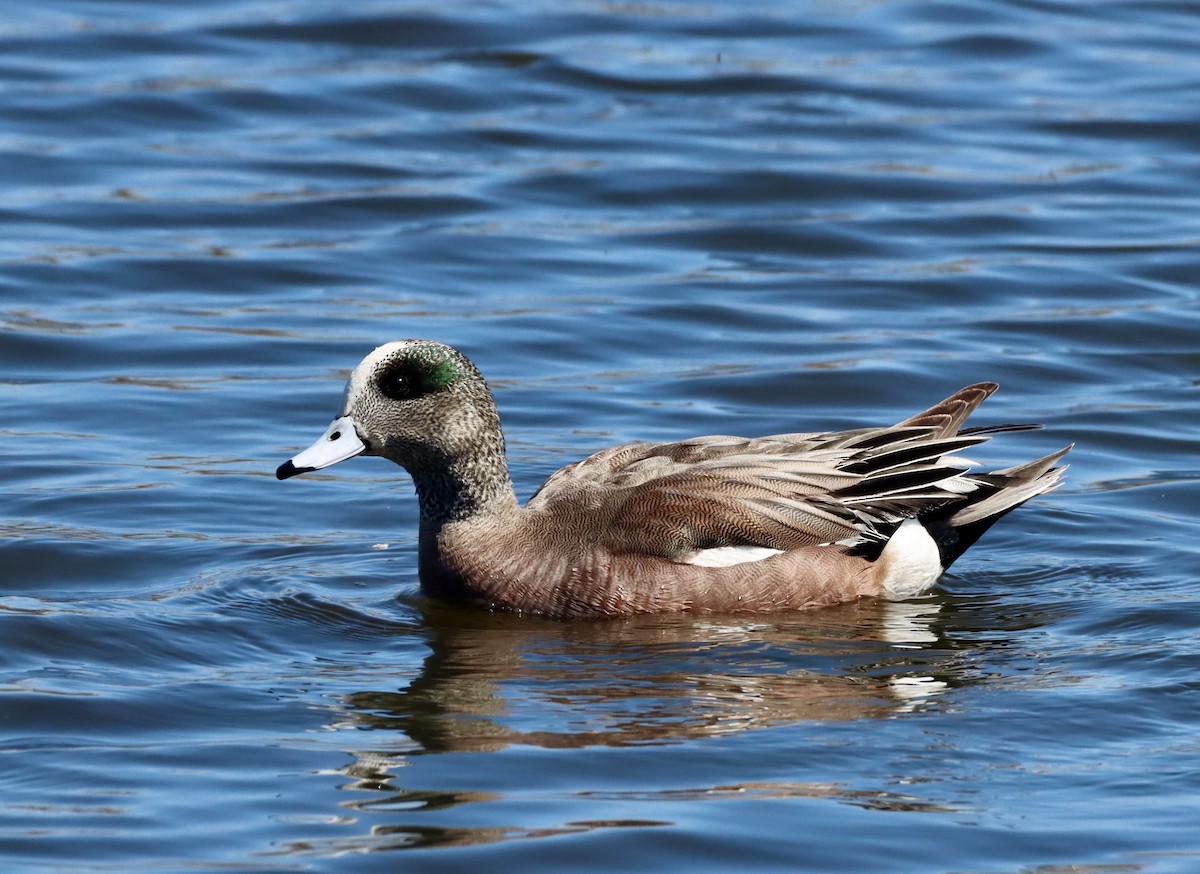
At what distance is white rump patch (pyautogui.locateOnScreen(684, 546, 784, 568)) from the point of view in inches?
275

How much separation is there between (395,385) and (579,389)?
9.98ft

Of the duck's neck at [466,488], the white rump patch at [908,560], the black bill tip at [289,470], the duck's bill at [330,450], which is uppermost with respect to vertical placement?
the duck's bill at [330,450]

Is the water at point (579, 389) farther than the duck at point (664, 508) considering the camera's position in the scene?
No

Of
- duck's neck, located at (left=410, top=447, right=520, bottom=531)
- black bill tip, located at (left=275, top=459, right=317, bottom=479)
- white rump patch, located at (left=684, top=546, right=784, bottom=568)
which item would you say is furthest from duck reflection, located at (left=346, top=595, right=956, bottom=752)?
black bill tip, located at (left=275, top=459, right=317, bottom=479)

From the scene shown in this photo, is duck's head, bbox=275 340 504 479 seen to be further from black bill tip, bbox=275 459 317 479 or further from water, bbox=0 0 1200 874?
water, bbox=0 0 1200 874

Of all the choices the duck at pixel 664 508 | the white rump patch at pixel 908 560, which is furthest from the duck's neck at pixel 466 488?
the white rump patch at pixel 908 560

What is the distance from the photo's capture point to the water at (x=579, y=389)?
5.23 metres

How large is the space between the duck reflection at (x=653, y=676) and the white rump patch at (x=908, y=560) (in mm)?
62

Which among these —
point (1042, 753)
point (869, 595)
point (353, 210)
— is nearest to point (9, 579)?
point (869, 595)

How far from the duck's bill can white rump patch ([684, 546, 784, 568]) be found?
3.82 ft

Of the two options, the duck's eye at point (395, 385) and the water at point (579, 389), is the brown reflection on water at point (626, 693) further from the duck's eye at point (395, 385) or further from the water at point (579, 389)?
the duck's eye at point (395, 385)

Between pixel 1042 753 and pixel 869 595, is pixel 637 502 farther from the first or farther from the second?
pixel 1042 753

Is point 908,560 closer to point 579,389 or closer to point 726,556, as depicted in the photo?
point 726,556

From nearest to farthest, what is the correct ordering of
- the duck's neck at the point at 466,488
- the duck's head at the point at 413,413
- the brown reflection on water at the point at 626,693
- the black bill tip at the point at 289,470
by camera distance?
the brown reflection on water at the point at 626,693 → the black bill tip at the point at 289,470 → the duck's head at the point at 413,413 → the duck's neck at the point at 466,488
